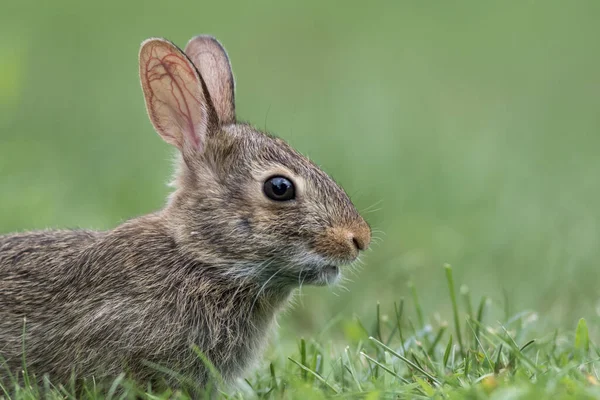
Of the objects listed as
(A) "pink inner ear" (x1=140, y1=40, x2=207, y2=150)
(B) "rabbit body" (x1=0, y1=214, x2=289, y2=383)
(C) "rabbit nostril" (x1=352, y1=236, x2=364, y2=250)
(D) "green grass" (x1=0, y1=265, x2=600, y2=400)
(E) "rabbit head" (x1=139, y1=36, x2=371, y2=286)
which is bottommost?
(D) "green grass" (x1=0, y1=265, x2=600, y2=400)

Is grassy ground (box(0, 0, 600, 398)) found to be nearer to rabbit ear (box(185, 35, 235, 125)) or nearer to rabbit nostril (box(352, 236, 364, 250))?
rabbit nostril (box(352, 236, 364, 250))

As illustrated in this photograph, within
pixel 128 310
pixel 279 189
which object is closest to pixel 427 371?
pixel 279 189

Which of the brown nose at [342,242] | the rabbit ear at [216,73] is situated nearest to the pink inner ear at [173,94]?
the rabbit ear at [216,73]

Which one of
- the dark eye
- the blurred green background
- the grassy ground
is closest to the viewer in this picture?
the dark eye

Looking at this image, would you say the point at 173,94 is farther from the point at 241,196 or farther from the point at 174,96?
the point at 241,196

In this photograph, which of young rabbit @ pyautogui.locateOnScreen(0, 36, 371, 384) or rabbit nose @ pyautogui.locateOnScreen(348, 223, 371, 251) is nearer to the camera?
young rabbit @ pyautogui.locateOnScreen(0, 36, 371, 384)

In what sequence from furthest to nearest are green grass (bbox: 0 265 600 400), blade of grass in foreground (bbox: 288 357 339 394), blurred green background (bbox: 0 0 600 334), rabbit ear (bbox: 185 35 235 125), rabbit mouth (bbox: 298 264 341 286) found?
blurred green background (bbox: 0 0 600 334), rabbit ear (bbox: 185 35 235 125), rabbit mouth (bbox: 298 264 341 286), blade of grass in foreground (bbox: 288 357 339 394), green grass (bbox: 0 265 600 400)

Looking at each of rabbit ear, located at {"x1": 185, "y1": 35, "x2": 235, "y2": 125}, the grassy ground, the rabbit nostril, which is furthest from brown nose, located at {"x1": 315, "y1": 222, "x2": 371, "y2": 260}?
rabbit ear, located at {"x1": 185, "y1": 35, "x2": 235, "y2": 125}
